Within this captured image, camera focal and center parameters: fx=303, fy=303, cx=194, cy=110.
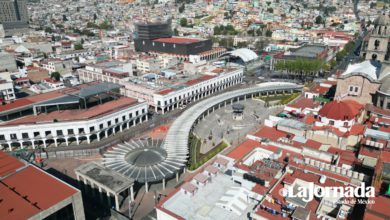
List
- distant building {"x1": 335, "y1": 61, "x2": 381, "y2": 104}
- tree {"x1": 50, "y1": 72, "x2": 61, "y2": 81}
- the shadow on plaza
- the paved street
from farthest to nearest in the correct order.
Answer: tree {"x1": 50, "y1": 72, "x2": 61, "y2": 81} → the paved street → distant building {"x1": 335, "y1": 61, "x2": 381, "y2": 104} → the shadow on plaza

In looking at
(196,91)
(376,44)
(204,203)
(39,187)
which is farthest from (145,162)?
(376,44)

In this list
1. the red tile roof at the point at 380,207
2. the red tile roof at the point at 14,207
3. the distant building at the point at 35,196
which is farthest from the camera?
the distant building at the point at 35,196

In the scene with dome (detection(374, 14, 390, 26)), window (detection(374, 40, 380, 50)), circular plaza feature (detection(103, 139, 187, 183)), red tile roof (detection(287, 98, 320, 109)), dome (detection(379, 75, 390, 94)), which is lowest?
circular plaza feature (detection(103, 139, 187, 183))

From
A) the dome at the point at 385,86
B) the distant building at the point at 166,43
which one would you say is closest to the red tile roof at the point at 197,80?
the distant building at the point at 166,43

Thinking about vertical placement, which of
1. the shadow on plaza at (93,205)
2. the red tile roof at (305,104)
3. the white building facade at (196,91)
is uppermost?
the red tile roof at (305,104)

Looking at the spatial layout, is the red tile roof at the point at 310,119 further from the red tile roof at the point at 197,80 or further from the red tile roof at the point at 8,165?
→ the red tile roof at the point at 8,165

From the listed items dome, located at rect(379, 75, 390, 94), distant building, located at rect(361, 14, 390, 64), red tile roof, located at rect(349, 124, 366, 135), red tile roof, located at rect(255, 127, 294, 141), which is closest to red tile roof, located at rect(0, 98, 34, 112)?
red tile roof, located at rect(255, 127, 294, 141)

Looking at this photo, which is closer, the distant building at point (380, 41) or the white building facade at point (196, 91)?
the distant building at point (380, 41)

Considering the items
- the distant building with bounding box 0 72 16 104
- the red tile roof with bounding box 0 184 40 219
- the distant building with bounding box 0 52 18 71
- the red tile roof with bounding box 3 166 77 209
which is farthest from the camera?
the distant building with bounding box 0 52 18 71

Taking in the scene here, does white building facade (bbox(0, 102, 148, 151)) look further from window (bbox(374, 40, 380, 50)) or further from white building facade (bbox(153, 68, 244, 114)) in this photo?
window (bbox(374, 40, 380, 50))
